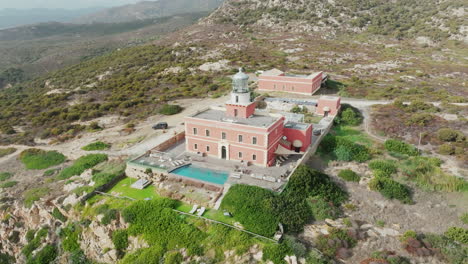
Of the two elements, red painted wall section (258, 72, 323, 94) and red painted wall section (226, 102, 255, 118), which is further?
red painted wall section (258, 72, 323, 94)

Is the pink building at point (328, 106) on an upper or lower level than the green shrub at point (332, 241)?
upper

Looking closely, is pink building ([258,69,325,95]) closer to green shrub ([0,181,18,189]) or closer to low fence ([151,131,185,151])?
low fence ([151,131,185,151])

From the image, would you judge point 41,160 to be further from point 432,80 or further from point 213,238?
point 432,80

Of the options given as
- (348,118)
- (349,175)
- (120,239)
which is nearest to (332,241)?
(349,175)

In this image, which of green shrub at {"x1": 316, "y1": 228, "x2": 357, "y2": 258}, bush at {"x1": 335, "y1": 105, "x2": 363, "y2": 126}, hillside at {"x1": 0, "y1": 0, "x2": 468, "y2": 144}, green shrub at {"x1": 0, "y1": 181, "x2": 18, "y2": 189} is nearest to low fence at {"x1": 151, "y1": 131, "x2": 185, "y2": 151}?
green shrub at {"x1": 0, "y1": 181, "x2": 18, "y2": 189}

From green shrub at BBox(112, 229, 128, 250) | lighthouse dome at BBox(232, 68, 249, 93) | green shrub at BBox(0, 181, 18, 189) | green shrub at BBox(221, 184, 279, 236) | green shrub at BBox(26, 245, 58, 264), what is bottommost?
green shrub at BBox(26, 245, 58, 264)

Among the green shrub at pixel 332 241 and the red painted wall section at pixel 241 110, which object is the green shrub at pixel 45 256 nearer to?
the red painted wall section at pixel 241 110

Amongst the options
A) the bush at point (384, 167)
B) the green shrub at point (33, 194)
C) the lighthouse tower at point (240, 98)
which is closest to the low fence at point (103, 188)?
the green shrub at point (33, 194)
